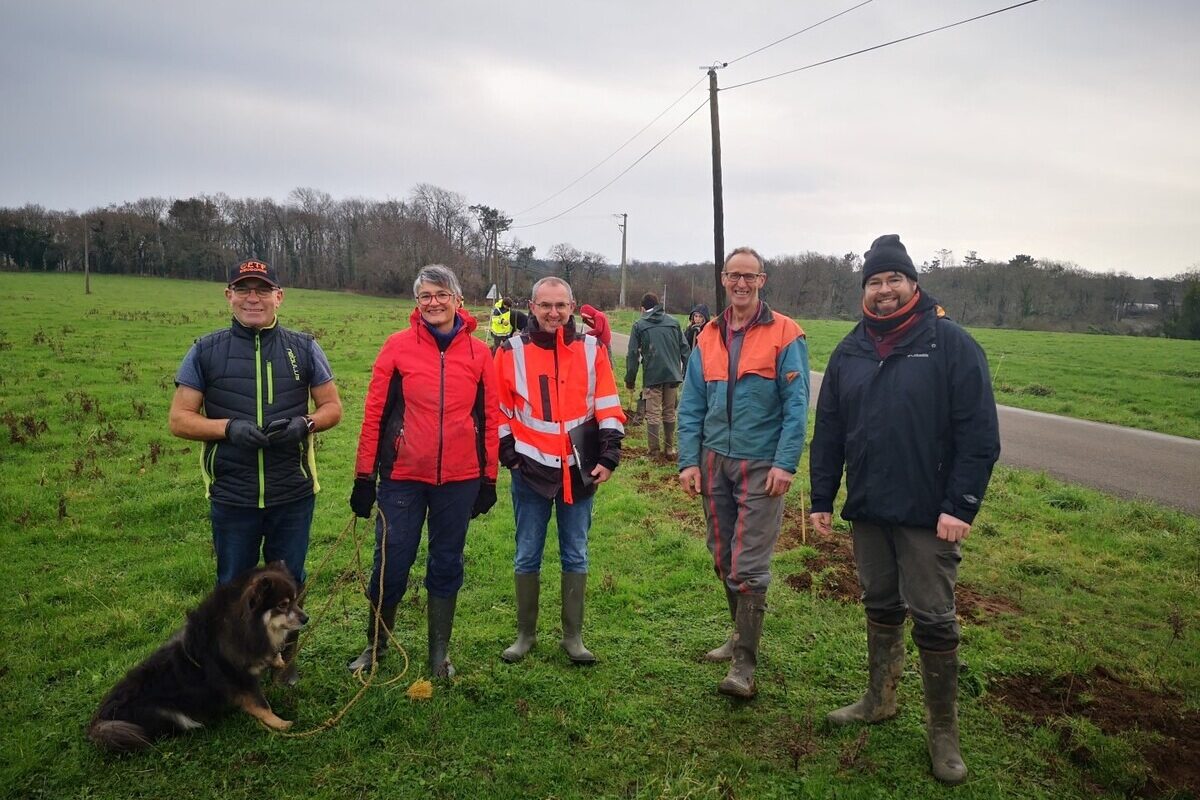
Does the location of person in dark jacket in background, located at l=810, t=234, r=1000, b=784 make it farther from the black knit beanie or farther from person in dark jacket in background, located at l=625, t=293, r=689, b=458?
person in dark jacket in background, located at l=625, t=293, r=689, b=458

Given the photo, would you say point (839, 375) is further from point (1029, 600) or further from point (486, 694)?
point (1029, 600)

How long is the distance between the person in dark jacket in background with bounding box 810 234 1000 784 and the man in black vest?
282cm

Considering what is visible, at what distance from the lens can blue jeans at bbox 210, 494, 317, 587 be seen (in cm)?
354

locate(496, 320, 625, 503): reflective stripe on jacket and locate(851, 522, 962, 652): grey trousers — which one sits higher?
locate(496, 320, 625, 503): reflective stripe on jacket

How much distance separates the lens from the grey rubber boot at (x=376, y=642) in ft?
13.1

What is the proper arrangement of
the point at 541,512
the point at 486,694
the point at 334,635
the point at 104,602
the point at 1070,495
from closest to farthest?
the point at 486,694 → the point at 541,512 → the point at 334,635 → the point at 104,602 → the point at 1070,495

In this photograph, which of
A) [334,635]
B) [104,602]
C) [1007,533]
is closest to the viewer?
[334,635]

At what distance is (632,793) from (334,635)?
8.19 ft

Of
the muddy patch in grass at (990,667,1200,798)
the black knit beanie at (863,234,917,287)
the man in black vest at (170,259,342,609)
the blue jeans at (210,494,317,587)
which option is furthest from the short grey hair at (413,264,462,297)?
the muddy patch in grass at (990,667,1200,798)

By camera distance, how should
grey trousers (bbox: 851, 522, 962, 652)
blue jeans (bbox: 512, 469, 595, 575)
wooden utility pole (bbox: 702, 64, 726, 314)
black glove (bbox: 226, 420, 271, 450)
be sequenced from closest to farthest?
grey trousers (bbox: 851, 522, 962, 652)
black glove (bbox: 226, 420, 271, 450)
blue jeans (bbox: 512, 469, 595, 575)
wooden utility pole (bbox: 702, 64, 726, 314)

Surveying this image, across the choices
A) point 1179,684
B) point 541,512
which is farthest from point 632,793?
point 1179,684

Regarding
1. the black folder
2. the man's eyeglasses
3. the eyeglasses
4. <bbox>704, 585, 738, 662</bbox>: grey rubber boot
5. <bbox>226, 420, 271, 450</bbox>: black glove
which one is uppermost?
the man's eyeglasses

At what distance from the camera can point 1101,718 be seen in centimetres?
351

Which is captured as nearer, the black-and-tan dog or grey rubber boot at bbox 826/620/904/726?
the black-and-tan dog
